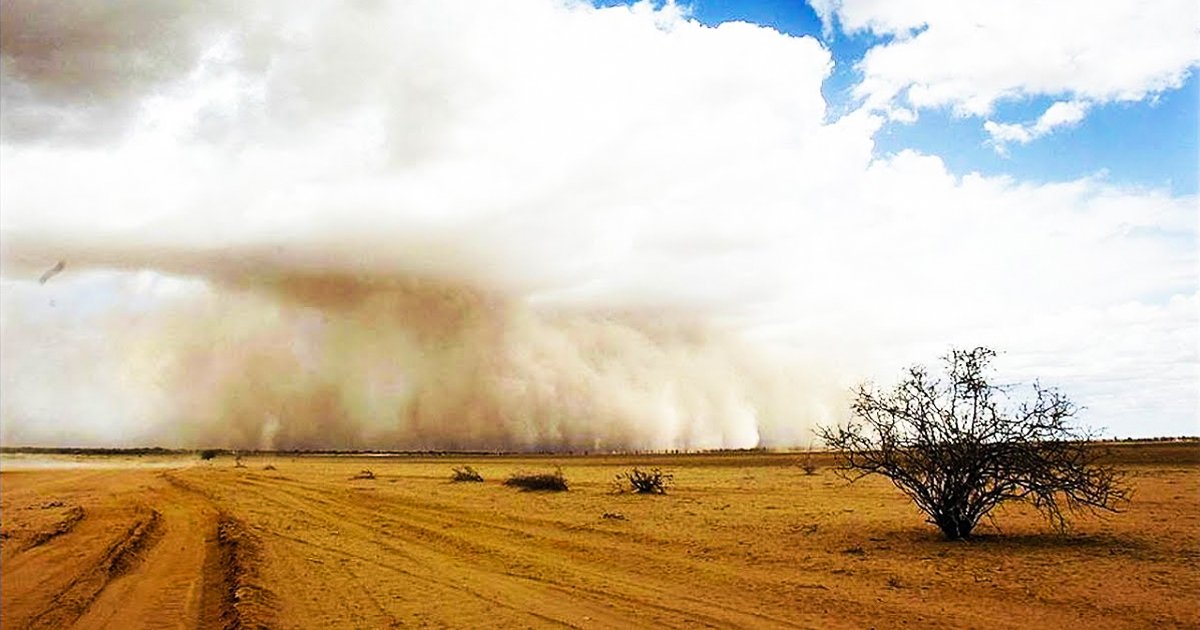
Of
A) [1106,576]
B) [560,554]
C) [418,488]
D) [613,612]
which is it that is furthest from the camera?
[418,488]

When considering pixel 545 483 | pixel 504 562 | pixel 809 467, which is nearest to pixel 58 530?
pixel 504 562

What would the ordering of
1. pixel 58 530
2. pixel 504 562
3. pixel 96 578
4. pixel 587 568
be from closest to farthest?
pixel 96 578 → pixel 587 568 → pixel 504 562 → pixel 58 530

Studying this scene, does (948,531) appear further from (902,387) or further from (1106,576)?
(1106,576)

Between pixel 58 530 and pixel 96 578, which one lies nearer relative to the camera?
pixel 96 578

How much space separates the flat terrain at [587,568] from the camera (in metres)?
10.4

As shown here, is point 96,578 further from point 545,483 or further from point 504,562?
point 545,483

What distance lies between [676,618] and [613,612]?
89cm

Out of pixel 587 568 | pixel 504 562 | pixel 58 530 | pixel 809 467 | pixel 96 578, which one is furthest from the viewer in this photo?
pixel 809 467

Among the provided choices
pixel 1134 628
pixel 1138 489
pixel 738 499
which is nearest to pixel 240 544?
pixel 1134 628

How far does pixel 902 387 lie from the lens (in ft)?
58.4

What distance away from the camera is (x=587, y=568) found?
1427 cm

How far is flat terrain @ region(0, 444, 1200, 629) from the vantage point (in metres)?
10.4

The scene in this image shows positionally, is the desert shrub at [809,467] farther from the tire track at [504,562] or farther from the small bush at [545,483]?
the tire track at [504,562]

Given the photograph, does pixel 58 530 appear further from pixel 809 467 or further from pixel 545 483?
pixel 809 467
